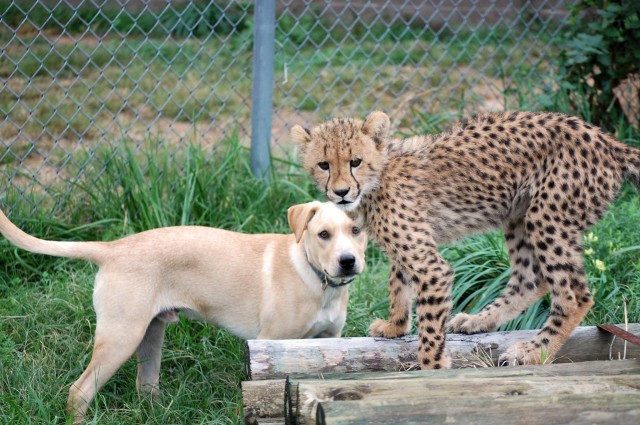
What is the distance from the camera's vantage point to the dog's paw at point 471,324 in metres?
4.54

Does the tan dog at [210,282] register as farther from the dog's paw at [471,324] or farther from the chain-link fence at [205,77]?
the chain-link fence at [205,77]

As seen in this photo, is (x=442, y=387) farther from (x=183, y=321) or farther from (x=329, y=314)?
(x=183, y=321)

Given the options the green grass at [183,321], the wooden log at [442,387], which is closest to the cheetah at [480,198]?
the green grass at [183,321]

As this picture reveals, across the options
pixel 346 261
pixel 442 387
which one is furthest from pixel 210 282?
pixel 442 387

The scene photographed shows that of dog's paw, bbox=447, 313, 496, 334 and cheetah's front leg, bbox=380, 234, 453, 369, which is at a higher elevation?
cheetah's front leg, bbox=380, 234, 453, 369

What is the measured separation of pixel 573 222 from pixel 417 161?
85 centimetres

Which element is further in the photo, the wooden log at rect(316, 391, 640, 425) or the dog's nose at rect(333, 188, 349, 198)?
the dog's nose at rect(333, 188, 349, 198)

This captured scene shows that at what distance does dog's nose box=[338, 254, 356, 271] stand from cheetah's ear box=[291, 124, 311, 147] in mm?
857

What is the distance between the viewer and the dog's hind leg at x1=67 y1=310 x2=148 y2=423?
13.3ft

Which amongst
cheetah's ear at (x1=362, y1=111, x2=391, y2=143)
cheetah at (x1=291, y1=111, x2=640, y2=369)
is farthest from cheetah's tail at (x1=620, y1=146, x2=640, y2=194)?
cheetah's ear at (x1=362, y1=111, x2=391, y2=143)

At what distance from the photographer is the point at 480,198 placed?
4.47m

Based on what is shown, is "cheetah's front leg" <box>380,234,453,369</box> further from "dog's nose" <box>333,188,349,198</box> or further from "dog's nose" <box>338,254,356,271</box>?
"dog's nose" <box>333,188,349,198</box>

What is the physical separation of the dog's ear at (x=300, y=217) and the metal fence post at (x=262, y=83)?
1.95 m

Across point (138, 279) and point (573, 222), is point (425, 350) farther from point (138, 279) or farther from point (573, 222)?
point (138, 279)
